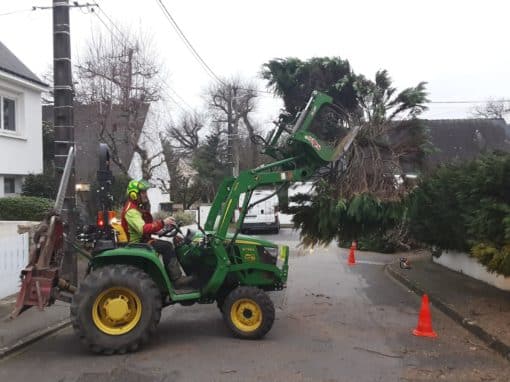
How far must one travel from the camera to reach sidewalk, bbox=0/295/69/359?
6902mm

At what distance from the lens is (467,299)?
32.6 ft

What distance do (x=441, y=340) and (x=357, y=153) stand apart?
3604mm

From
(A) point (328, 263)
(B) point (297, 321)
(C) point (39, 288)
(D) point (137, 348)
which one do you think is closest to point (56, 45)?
(C) point (39, 288)

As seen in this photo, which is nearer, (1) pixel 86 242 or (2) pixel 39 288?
(2) pixel 39 288

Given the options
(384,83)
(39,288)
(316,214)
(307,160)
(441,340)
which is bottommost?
(441,340)

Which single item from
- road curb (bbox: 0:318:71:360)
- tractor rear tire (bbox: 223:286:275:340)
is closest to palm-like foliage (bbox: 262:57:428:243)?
tractor rear tire (bbox: 223:286:275:340)

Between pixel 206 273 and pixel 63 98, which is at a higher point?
pixel 63 98

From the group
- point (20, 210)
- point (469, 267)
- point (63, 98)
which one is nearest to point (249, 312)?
point (63, 98)

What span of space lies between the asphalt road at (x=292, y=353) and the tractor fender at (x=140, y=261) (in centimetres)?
84

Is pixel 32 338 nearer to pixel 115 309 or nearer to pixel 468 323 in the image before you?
pixel 115 309

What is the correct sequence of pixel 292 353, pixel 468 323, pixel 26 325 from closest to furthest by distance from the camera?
pixel 292 353 < pixel 26 325 < pixel 468 323

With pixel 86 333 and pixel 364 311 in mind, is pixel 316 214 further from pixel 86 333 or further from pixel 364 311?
pixel 86 333

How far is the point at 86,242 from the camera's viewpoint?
8.11 m

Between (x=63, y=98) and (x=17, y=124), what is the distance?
26.9 ft
